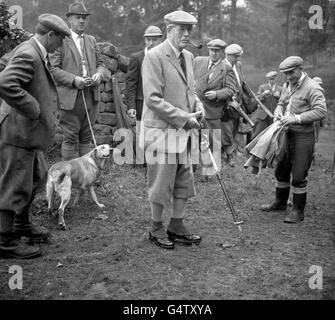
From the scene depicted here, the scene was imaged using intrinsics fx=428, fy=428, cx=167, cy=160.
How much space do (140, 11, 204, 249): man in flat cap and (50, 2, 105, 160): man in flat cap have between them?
133cm

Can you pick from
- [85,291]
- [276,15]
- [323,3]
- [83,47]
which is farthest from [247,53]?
[85,291]

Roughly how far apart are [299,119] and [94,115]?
9.29 ft

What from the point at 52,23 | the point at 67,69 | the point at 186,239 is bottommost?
the point at 186,239

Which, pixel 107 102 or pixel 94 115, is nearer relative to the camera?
pixel 94 115

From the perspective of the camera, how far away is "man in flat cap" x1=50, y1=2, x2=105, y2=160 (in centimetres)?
562

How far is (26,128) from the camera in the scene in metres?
4.22

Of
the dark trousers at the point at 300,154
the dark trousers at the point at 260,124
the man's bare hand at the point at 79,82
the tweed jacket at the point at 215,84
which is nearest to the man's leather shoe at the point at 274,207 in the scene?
the dark trousers at the point at 300,154

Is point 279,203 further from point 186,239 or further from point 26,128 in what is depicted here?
point 26,128

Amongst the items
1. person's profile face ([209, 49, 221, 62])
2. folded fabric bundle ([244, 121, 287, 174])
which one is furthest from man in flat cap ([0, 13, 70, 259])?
person's profile face ([209, 49, 221, 62])

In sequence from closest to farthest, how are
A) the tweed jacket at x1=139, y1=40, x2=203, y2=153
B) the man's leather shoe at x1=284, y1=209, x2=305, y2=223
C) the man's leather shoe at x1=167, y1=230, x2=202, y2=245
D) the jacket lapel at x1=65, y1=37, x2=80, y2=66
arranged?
the tweed jacket at x1=139, y1=40, x2=203, y2=153 → the man's leather shoe at x1=167, y1=230, x2=202, y2=245 → the jacket lapel at x1=65, y1=37, x2=80, y2=66 → the man's leather shoe at x1=284, y1=209, x2=305, y2=223

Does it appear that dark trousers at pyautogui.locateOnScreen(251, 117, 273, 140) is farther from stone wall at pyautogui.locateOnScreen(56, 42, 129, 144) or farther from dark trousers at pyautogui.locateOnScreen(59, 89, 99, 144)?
dark trousers at pyautogui.locateOnScreen(59, 89, 99, 144)

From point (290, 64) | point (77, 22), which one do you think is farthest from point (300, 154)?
point (77, 22)

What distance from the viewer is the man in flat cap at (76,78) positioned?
5621mm
